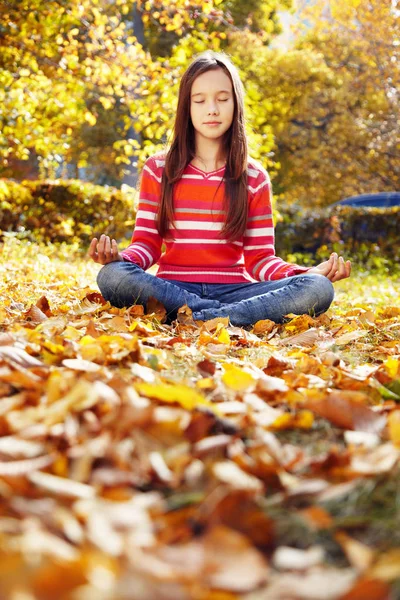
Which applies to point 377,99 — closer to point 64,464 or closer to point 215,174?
point 215,174

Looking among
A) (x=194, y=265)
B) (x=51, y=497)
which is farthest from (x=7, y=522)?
(x=194, y=265)

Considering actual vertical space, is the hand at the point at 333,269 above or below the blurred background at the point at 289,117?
below

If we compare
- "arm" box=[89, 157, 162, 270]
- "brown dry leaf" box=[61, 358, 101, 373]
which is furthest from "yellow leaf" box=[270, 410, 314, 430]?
"arm" box=[89, 157, 162, 270]

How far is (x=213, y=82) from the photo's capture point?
10.3ft

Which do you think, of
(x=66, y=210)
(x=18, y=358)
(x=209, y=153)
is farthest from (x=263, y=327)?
(x=66, y=210)

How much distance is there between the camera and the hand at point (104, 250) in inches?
106

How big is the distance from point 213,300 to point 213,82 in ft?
3.40

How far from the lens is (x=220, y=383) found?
1.51 m

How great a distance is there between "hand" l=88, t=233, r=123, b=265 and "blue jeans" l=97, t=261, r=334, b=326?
43 mm

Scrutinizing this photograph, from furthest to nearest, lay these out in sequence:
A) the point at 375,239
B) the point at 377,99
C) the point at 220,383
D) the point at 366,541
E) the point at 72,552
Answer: the point at 377,99 → the point at 375,239 → the point at 220,383 → the point at 366,541 → the point at 72,552

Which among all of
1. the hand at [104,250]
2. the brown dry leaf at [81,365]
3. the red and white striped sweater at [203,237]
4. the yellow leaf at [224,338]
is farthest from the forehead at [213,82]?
the brown dry leaf at [81,365]

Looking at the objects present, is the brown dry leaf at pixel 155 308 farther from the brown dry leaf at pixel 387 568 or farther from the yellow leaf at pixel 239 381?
the brown dry leaf at pixel 387 568

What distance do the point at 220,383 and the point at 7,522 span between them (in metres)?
0.76

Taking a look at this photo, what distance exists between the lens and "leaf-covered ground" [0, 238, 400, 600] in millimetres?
725
